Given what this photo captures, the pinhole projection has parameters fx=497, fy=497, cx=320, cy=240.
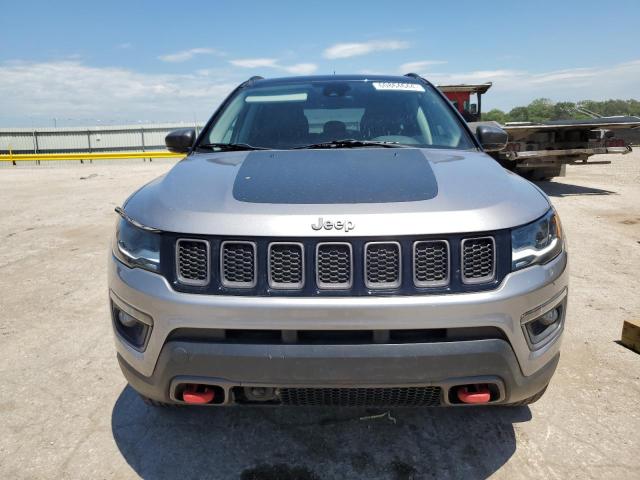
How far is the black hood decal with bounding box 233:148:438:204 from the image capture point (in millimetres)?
1925

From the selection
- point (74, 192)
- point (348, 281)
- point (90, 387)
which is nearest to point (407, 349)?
point (348, 281)

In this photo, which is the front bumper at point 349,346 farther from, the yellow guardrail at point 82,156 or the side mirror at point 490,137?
the yellow guardrail at point 82,156

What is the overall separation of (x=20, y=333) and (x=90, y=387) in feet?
3.86

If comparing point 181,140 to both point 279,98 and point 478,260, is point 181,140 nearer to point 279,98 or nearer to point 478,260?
point 279,98

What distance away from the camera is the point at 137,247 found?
1975 mm

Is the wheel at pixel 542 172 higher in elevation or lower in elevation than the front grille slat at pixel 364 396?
higher

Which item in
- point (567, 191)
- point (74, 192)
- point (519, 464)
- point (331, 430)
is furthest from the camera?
point (74, 192)

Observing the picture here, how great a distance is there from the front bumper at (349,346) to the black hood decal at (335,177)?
0.41m

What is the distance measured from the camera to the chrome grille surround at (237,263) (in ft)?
5.92

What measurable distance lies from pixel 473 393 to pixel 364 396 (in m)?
0.41


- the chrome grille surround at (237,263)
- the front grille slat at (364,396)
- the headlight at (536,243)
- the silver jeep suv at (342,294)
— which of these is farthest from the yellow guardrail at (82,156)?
the headlight at (536,243)

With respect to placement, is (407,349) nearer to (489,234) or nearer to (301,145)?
(489,234)

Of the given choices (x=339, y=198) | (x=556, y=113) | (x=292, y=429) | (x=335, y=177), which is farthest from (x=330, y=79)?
(x=556, y=113)

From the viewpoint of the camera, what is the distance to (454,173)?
87.3 inches
